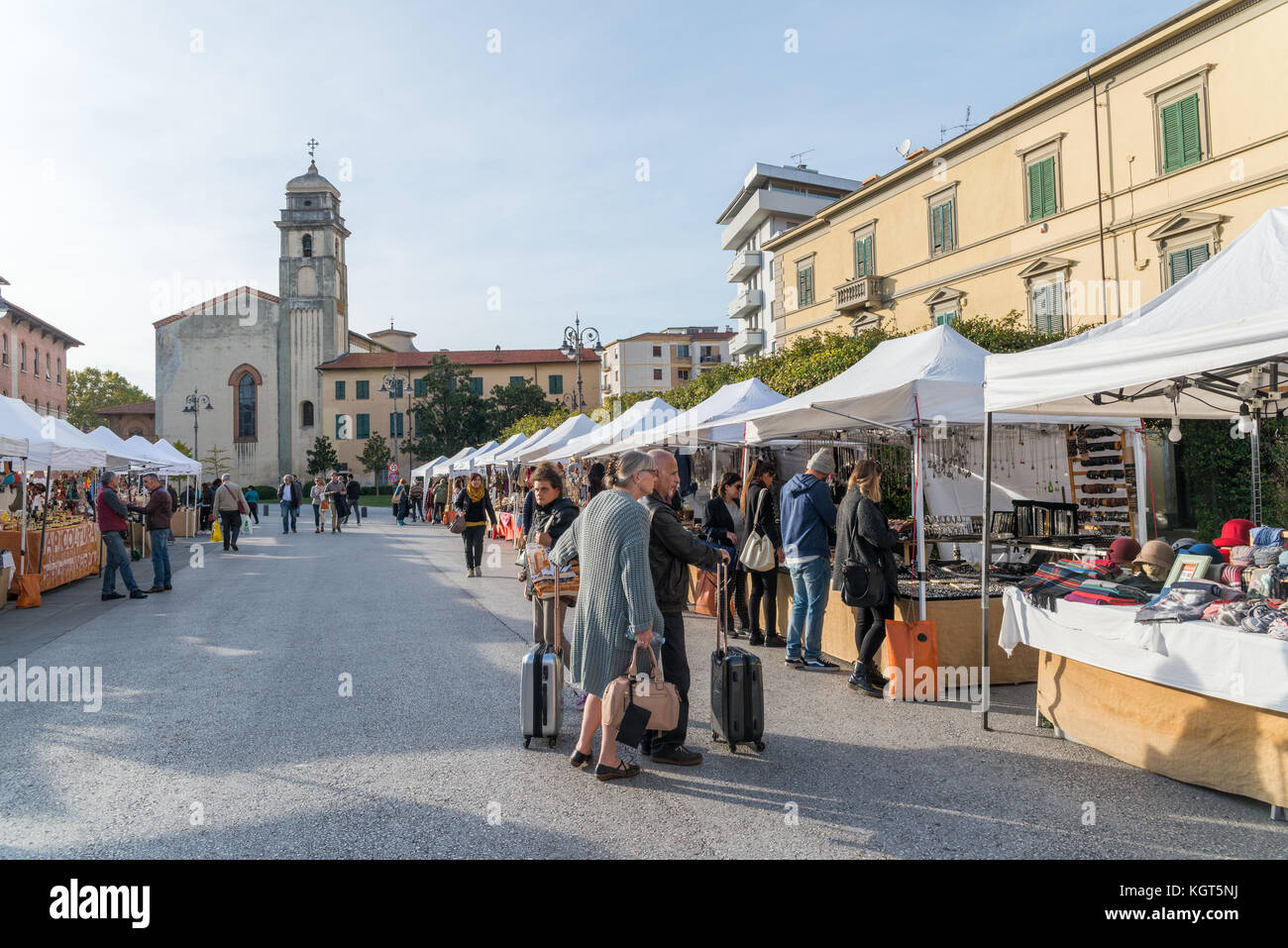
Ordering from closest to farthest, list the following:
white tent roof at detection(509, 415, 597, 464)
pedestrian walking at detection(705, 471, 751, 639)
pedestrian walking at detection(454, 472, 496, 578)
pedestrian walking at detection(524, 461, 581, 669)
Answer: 1. pedestrian walking at detection(524, 461, 581, 669)
2. pedestrian walking at detection(705, 471, 751, 639)
3. pedestrian walking at detection(454, 472, 496, 578)
4. white tent roof at detection(509, 415, 597, 464)

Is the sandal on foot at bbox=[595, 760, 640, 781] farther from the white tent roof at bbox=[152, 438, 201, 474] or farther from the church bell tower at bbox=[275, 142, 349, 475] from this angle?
the church bell tower at bbox=[275, 142, 349, 475]

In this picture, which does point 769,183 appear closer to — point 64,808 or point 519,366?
point 519,366

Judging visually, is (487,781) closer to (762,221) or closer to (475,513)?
(475,513)

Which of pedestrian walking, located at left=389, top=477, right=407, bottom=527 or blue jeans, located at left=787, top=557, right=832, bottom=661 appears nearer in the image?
blue jeans, located at left=787, top=557, right=832, bottom=661

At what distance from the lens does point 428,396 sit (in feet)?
234

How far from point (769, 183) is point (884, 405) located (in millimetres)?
44231

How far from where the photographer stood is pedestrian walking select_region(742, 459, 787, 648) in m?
8.17

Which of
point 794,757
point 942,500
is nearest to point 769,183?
point 942,500

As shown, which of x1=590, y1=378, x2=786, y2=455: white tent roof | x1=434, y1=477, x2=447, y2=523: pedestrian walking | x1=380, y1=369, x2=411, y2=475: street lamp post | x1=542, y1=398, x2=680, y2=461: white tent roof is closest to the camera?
x1=590, y1=378, x2=786, y2=455: white tent roof

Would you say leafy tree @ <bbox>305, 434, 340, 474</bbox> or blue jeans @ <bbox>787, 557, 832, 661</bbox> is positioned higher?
leafy tree @ <bbox>305, 434, 340, 474</bbox>

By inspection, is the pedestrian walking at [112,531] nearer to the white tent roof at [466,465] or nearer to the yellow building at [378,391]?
the white tent roof at [466,465]

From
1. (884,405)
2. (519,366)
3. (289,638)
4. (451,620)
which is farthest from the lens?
(519,366)

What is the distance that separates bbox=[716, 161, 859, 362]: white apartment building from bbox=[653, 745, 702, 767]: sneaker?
40701mm

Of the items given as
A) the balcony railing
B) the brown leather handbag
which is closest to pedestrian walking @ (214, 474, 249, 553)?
the brown leather handbag
